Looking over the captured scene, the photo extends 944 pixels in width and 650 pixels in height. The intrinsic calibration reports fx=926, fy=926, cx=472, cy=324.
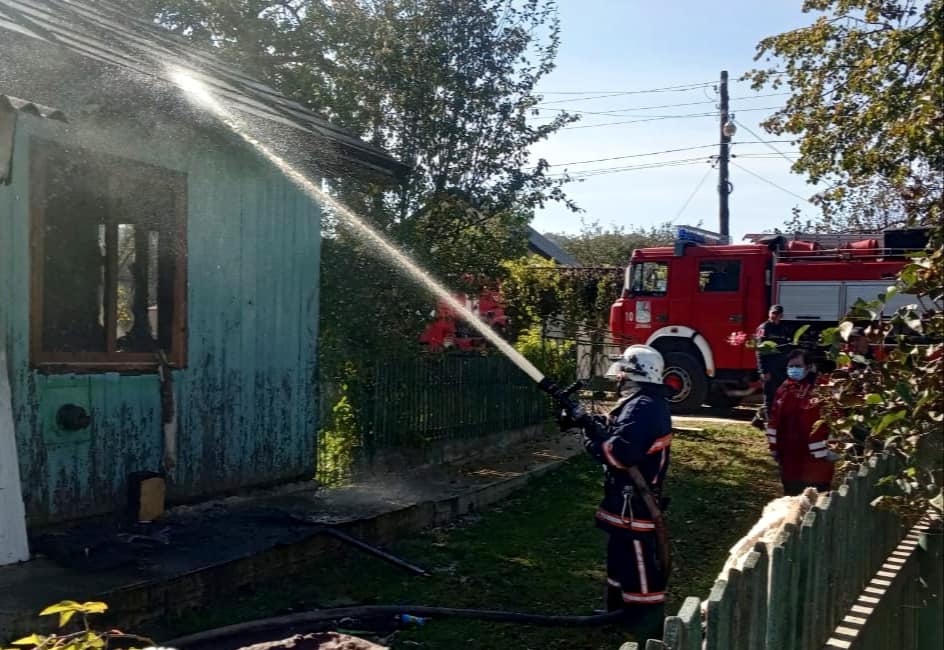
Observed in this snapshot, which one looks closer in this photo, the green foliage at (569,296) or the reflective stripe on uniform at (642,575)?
the reflective stripe on uniform at (642,575)

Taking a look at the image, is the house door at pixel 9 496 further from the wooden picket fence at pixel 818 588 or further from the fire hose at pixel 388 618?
the wooden picket fence at pixel 818 588

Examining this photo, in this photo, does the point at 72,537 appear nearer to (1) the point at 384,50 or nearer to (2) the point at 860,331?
(2) the point at 860,331

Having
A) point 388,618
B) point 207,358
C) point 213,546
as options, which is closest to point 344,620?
point 388,618

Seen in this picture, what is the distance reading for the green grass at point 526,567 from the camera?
5.69m

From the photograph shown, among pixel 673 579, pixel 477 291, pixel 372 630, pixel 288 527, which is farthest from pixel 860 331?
pixel 477 291

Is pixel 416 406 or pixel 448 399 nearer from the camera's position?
pixel 416 406

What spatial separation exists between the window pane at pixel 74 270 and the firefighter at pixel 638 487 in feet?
12.7

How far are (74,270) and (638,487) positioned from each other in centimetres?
470

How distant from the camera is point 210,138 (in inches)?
285

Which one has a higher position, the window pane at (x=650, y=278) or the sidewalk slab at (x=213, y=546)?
the window pane at (x=650, y=278)

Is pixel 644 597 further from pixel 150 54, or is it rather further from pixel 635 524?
pixel 150 54

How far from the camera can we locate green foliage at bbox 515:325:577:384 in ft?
45.2

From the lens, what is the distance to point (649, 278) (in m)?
16.9

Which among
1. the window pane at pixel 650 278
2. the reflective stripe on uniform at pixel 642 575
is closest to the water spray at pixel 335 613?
the reflective stripe on uniform at pixel 642 575
